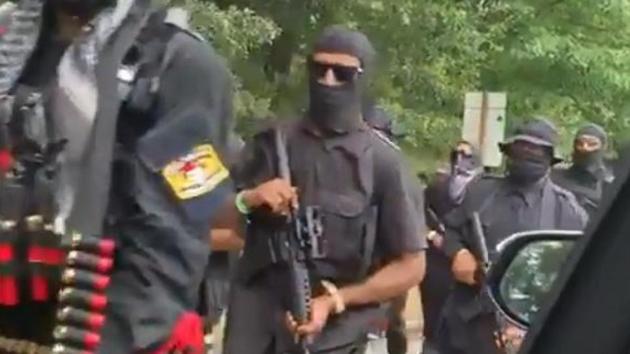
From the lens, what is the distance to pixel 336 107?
7906 millimetres

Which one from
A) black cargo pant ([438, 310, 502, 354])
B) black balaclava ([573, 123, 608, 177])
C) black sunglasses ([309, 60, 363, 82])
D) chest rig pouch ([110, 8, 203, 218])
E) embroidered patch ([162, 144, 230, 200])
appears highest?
chest rig pouch ([110, 8, 203, 218])

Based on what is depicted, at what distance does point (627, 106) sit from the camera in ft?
87.4

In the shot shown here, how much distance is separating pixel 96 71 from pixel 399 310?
6894 millimetres

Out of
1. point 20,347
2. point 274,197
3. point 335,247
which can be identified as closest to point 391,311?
point 335,247

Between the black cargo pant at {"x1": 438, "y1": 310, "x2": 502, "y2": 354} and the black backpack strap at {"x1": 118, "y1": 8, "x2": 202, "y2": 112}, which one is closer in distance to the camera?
the black backpack strap at {"x1": 118, "y1": 8, "x2": 202, "y2": 112}

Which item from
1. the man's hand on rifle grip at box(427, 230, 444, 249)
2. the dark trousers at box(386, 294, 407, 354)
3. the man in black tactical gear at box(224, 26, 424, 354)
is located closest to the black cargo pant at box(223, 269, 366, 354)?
the man in black tactical gear at box(224, 26, 424, 354)

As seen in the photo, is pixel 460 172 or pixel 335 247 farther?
pixel 460 172

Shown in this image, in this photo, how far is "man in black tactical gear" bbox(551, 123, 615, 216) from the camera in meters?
10.7

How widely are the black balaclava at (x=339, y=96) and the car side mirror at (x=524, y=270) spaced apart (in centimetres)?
432

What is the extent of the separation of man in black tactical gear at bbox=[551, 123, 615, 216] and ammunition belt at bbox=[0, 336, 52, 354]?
17.3 ft

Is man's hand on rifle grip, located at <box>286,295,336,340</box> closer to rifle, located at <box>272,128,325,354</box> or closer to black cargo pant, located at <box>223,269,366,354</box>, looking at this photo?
rifle, located at <box>272,128,325,354</box>

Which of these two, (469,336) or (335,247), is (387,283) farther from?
(469,336)

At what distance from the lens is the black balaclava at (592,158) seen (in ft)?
38.5

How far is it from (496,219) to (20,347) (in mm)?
5141
